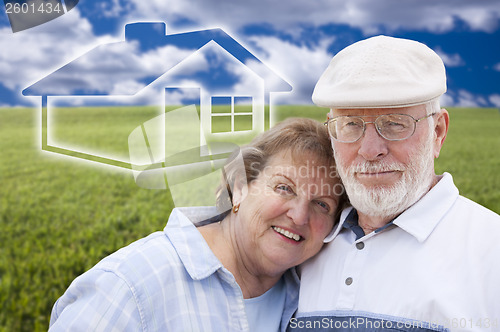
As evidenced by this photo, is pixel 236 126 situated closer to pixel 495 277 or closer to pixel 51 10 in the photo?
pixel 495 277

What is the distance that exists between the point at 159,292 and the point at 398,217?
1.05 m

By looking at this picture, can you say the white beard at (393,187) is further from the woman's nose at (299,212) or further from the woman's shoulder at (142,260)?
the woman's shoulder at (142,260)

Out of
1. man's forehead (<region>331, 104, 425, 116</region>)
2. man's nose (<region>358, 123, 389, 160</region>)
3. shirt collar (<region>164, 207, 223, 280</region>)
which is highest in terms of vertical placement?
man's forehead (<region>331, 104, 425, 116</region>)

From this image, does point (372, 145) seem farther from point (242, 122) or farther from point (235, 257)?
point (242, 122)

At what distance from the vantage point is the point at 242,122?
3.72 meters

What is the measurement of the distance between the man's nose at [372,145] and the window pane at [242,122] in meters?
1.67

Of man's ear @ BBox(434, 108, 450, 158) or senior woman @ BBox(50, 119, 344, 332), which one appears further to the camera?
man's ear @ BBox(434, 108, 450, 158)

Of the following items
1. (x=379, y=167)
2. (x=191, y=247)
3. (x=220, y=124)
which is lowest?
(x=191, y=247)

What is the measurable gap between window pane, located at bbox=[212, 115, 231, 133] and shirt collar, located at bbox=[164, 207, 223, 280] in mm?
1426

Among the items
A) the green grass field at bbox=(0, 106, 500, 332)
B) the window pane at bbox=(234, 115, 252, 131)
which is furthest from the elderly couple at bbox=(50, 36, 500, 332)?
the green grass field at bbox=(0, 106, 500, 332)

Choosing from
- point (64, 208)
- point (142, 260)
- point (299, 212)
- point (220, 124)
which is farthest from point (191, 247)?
point (64, 208)

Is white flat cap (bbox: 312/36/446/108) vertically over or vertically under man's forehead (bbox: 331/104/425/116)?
over

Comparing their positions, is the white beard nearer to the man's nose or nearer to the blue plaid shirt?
the man's nose

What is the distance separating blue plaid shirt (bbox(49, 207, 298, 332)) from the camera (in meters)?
1.96
